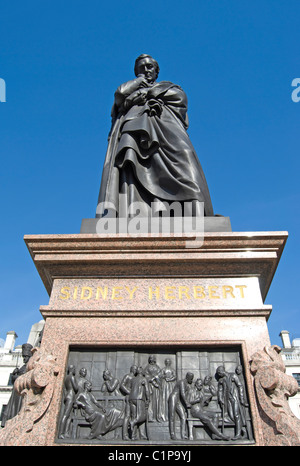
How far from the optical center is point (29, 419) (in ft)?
15.9

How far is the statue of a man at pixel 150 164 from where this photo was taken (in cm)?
739

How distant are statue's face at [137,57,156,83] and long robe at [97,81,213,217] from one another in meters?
1.52

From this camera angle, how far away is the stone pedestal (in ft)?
16.2

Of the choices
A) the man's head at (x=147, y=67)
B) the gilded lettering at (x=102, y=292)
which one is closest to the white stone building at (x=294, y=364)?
the man's head at (x=147, y=67)

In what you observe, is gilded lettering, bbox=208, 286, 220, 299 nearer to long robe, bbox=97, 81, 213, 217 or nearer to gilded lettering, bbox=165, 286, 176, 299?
gilded lettering, bbox=165, 286, 176, 299

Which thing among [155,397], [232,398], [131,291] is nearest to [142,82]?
[131,291]

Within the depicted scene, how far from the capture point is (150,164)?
7.94m

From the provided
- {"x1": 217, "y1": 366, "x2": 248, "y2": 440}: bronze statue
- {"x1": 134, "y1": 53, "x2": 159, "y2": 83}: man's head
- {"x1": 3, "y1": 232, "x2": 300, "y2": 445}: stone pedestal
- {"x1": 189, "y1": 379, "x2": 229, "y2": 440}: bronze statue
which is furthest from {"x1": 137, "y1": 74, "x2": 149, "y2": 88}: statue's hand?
{"x1": 189, "y1": 379, "x2": 229, "y2": 440}: bronze statue

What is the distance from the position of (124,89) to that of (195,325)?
18.4 ft

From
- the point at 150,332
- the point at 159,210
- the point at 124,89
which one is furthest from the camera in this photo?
the point at 124,89

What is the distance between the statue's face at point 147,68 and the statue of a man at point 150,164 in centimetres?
110
